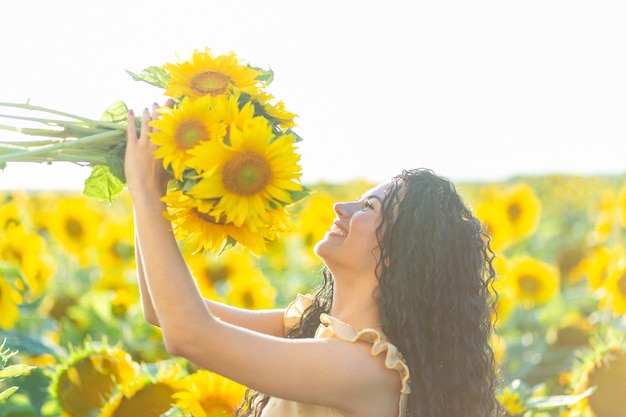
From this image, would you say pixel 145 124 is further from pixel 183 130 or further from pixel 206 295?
pixel 206 295

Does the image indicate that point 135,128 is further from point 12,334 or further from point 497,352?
point 497,352

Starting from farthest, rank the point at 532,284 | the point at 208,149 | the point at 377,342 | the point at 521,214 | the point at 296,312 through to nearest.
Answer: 1. the point at 521,214
2. the point at 532,284
3. the point at 296,312
4. the point at 377,342
5. the point at 208,149

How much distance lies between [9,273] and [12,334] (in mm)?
484

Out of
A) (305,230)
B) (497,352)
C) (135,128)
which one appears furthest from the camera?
(305,230)

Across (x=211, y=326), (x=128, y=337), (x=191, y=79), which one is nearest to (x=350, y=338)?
(x=211, y=326)

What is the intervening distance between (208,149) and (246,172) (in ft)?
0.25

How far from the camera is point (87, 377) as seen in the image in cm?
256

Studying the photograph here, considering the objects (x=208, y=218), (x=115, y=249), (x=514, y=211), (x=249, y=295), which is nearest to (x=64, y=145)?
(x=208, y=218)

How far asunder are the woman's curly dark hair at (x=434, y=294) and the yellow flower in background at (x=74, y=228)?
124 inches

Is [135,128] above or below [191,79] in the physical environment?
below

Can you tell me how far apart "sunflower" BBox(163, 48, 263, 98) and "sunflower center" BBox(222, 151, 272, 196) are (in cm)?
16

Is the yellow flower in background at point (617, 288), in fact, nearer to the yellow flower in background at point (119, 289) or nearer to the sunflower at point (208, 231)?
the yellow flower in background at point (119, 289)

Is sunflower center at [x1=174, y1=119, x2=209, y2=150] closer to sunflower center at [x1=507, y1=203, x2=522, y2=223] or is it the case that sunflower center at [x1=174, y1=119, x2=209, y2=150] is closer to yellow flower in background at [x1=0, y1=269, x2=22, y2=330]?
yellow flower in background at [x1=0, y1=269, x2=22, y2=330]

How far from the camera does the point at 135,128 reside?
164cm
